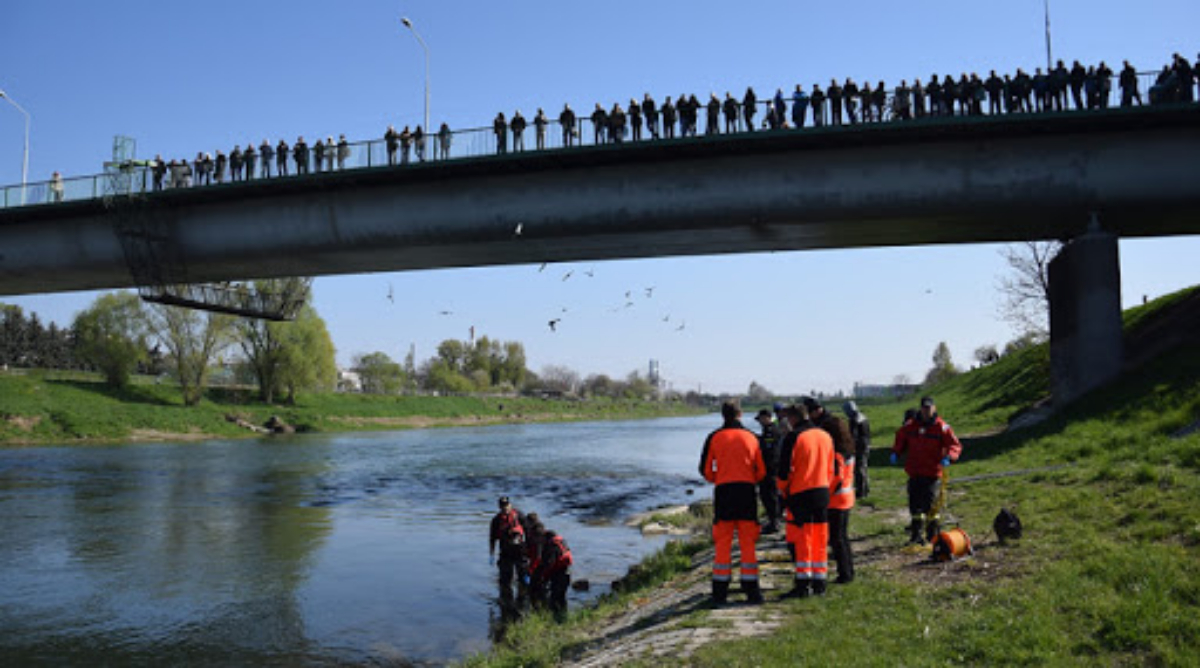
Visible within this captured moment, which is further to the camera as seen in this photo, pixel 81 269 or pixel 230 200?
pixel 81 269

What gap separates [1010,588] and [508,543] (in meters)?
7.33

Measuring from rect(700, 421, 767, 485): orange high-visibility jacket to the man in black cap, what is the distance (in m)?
2.75

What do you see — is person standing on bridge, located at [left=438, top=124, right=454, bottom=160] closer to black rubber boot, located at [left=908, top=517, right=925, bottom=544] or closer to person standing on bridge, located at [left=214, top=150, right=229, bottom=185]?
person standing on bridge, located at [left=214, top=150, right=229, bottom=185]

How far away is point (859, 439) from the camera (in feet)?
45.5

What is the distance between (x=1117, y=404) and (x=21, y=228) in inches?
1483

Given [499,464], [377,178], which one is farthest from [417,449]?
[377,178]

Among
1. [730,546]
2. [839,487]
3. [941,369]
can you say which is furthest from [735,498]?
[941,369]

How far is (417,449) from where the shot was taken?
49938 mm

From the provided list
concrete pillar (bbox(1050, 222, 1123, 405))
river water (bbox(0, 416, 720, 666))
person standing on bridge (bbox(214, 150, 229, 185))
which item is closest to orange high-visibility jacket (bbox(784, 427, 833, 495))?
river water (bbox(0, 416, 720, 666))

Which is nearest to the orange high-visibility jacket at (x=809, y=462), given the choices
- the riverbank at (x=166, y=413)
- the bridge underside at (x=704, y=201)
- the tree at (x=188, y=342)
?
the bridge underside at (x=704, y=201)

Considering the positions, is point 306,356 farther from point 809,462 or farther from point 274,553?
point 809,462

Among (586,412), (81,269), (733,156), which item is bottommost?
(586,412)

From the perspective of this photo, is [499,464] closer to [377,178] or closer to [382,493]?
[382,493]

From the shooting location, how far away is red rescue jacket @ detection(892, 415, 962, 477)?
32.5 ft
